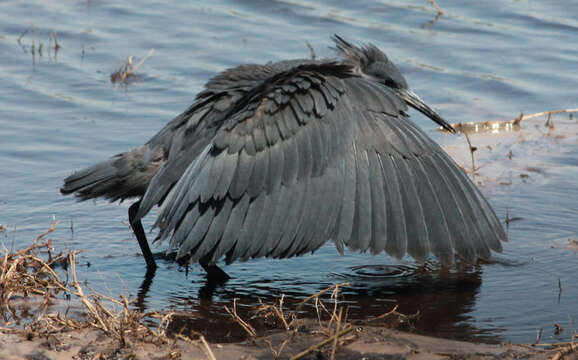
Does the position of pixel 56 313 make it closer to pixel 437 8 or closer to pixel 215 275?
pixel 215 275

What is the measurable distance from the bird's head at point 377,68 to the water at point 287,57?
110 cm

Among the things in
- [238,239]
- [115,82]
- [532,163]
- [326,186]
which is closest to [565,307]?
[326,186]

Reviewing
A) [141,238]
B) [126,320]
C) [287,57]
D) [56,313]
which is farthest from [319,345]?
[287,57]

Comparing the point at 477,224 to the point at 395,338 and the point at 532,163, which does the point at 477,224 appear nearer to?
the point at 395,338

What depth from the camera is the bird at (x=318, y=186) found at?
15.2ft

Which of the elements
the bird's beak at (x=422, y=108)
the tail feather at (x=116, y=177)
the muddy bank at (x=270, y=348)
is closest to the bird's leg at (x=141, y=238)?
the tail feather at (x=116, y=177)

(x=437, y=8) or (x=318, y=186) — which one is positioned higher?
(x=437, y=8)

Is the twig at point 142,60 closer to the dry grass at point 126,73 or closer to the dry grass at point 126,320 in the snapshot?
the dry grass at point 126,73

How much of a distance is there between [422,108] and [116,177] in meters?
1.95

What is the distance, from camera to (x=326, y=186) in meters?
4.68

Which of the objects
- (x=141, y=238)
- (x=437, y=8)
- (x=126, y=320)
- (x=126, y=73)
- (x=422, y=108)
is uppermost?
(x=437, y=8)

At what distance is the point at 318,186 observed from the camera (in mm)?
4680

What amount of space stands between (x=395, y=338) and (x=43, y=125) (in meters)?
4.92

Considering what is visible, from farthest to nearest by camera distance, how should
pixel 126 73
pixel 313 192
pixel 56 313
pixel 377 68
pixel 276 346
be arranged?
pixel 126 73
pixel 377 68
pixel 313 192
pixel 56 313
pixel 276 346
